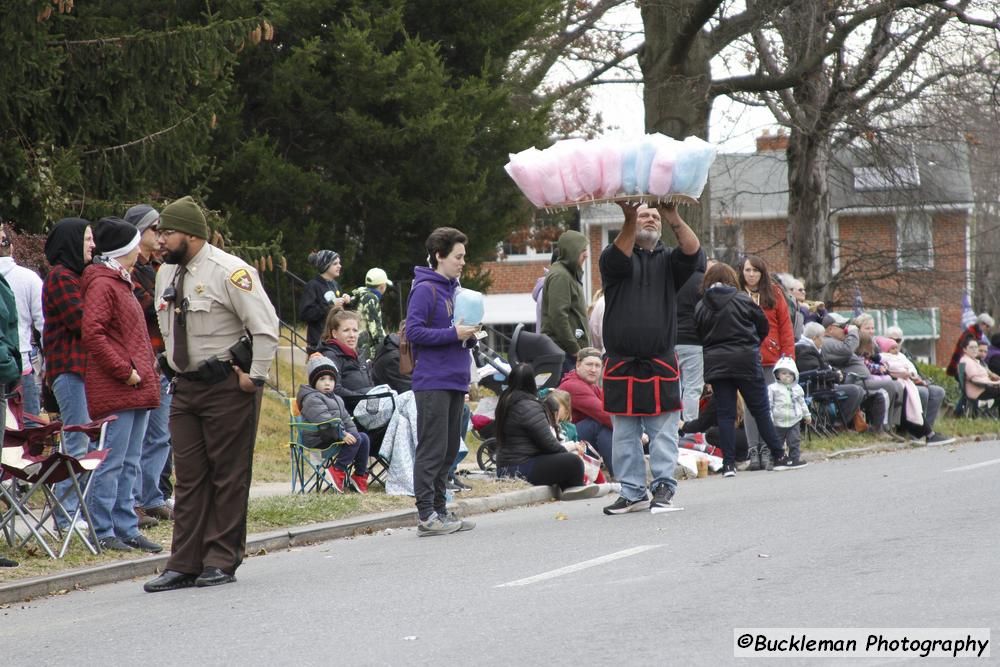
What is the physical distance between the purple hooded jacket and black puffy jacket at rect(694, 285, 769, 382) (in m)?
4.57

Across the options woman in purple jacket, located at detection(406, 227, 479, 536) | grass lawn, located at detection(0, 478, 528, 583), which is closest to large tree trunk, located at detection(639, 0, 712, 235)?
→ grass lawn, located at detection(0, 478, 528, 583)

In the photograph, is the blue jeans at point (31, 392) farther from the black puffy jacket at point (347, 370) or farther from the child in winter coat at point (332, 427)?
the black puffy jacket at point (347, 370)

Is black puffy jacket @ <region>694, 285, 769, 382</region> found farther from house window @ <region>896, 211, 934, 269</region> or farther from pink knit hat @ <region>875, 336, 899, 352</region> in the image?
house window @ <region>896, 211, 934, 269</region>

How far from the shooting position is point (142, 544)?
1003cm

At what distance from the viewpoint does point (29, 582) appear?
28.8 feet

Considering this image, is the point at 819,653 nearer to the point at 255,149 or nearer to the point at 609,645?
the point at 609,645

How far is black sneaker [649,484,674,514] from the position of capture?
1115 centimetres

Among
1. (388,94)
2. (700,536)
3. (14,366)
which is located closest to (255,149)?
(388,94)

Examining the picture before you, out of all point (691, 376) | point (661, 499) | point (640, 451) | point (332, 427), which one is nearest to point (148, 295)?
point (332, 427)

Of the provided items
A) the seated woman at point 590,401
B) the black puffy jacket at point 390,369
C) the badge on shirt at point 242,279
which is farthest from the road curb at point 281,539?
the badge on shirt at point 242,279

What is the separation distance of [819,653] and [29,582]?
5.14m

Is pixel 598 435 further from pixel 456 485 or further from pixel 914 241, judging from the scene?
pixel 914 241

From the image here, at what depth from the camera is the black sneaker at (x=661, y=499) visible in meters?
11.1

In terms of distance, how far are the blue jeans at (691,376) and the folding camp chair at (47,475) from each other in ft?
24.4
